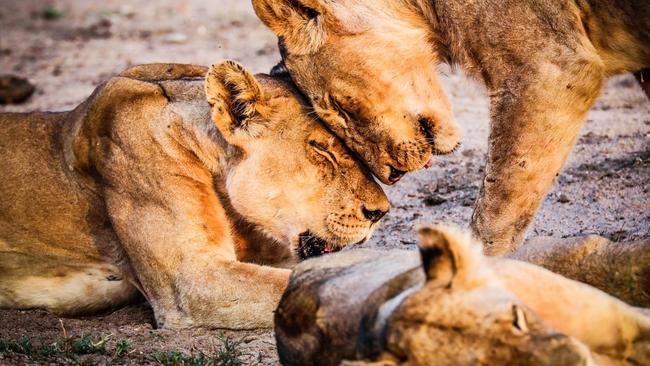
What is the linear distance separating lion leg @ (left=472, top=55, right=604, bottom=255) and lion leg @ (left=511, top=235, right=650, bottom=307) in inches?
25.5

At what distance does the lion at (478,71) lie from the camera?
4184mm

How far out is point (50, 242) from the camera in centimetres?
479

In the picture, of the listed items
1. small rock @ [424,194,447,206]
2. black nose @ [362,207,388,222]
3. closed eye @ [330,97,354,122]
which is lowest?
small rock @ [424,194,447,206]

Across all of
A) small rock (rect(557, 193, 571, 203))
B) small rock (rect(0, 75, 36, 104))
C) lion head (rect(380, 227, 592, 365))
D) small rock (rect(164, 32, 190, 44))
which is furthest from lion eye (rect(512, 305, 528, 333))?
small rock (rect(164, 32, 190, 44))

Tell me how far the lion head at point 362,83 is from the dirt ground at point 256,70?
1.05 feet

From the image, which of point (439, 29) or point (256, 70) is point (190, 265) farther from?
point (256, 70)

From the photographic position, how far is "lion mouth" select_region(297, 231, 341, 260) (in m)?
4.53

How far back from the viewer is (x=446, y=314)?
254cm

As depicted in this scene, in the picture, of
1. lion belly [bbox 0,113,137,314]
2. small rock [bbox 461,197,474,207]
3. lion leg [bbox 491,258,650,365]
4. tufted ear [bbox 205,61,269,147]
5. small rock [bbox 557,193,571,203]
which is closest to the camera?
lion leg [bbox 491,258,650,365]

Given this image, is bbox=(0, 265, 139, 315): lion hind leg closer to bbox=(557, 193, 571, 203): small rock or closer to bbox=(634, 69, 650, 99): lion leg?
bbox=(557, 193, 571, 203): small rock

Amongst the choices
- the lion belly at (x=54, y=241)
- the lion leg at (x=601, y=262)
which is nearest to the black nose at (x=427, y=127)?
the lion leg at (x=601, y=262)

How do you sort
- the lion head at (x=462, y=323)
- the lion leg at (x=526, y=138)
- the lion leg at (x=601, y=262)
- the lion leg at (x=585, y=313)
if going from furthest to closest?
1. the lion leg at (x=526, y=138)
2. the lion leg at (x=601, y=262)
3. the lion leg at (x=585, y=313)
4. the lion head at (x=462, y=323)

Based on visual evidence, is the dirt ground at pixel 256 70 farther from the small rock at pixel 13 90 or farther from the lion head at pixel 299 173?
the lion head at pixel 299 173

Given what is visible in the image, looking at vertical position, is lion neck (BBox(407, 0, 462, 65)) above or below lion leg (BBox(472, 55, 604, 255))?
above
